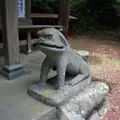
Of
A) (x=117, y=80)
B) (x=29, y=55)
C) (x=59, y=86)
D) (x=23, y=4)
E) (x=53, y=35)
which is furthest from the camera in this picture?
(x=23, y=4)

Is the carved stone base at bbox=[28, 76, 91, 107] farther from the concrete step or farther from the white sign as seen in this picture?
the white sign

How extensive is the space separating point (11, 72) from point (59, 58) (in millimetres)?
1014

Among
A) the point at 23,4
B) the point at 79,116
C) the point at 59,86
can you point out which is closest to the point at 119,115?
the point at 79,116

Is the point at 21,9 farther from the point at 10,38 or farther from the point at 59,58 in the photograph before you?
the point at 59,58

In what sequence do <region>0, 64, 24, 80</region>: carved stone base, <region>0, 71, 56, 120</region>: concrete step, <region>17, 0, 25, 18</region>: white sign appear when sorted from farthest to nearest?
1. <region>17, 0, 25, 18</region>: white sign
2. <region>0, 64, 24, 80</region>: carved stone base
3. <region>0, 71, 56, 120</region>: concrete step

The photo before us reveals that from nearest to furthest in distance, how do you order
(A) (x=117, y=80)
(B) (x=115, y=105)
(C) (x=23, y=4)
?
(B) (x=115, y=105)
(A) (x=117, y=80)
(C) (x=23, y=4)

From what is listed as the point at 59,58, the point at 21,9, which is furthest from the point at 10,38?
the point at 21,9

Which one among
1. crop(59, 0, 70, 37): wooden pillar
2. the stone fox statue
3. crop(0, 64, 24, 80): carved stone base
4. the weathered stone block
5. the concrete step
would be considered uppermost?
crop(59, 0, 70, 37): wooden pillar

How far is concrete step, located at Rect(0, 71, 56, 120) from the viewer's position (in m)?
1.71

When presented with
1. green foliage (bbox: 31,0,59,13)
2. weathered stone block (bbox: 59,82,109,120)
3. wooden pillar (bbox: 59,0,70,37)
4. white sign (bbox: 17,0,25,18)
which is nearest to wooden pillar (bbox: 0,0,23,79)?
weathered stone block (bbox: 59,82,109,120)

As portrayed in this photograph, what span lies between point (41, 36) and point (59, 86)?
0.61 metres

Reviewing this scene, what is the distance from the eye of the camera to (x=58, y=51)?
1819 millimetres

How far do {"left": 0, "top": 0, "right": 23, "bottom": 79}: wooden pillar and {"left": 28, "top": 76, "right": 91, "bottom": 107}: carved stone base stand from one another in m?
0.67

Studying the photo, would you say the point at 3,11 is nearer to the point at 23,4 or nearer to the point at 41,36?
the point at 41,36
